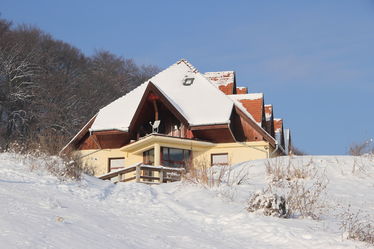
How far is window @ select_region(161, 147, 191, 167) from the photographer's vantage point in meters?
30.7

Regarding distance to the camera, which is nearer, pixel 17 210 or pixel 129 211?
pixel 17 210

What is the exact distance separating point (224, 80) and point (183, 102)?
517 cm

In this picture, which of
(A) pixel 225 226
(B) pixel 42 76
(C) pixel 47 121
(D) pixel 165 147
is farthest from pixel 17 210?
(B) pixel 42 76

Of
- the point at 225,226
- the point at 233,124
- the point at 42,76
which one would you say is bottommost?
the point at 225,226

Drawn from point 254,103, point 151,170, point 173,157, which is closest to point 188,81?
point 254,103

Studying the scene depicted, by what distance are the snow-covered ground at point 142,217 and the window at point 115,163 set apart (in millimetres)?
18410

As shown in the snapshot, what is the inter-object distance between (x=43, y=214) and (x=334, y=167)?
11.5m

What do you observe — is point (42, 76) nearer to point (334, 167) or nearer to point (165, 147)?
point (165, 147)

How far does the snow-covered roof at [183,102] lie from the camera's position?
31.4 meters

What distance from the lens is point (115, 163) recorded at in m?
33.2

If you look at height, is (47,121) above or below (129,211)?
above

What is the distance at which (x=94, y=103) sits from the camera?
52344 mm

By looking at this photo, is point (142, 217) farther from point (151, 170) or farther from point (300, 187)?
point (151, 170)

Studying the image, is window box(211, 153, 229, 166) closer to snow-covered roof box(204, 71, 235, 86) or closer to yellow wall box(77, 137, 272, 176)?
yellow wall box(77, 137, 272, 176)
